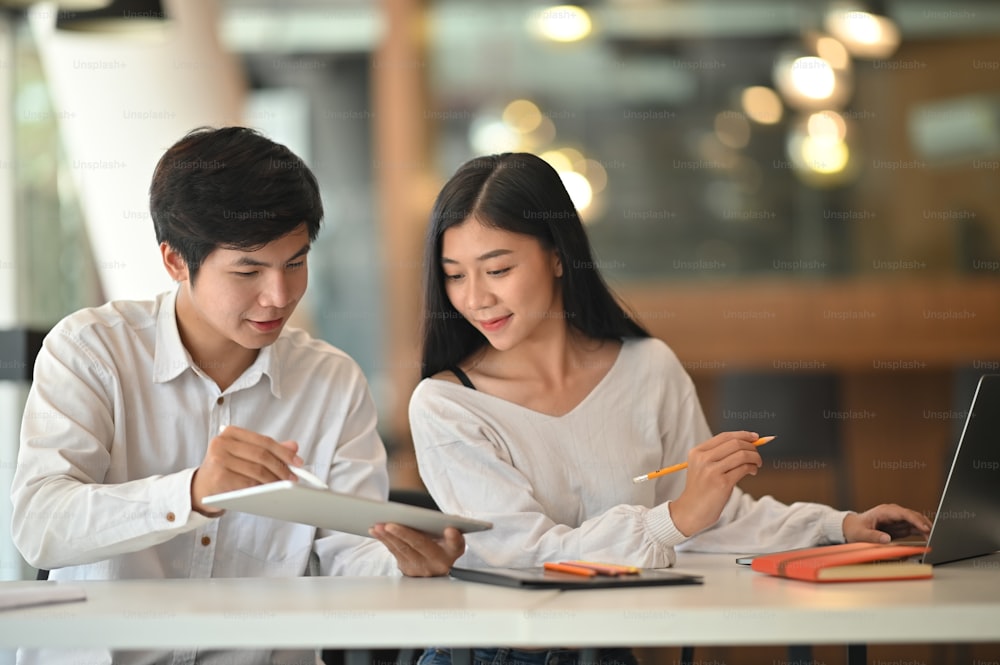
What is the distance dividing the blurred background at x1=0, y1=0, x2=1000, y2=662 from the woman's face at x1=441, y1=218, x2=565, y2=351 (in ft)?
8.82

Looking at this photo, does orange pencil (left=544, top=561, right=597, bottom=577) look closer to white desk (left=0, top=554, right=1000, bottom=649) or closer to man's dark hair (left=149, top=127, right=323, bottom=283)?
white desk (left=0, top=554, right=1000, bottom=649)

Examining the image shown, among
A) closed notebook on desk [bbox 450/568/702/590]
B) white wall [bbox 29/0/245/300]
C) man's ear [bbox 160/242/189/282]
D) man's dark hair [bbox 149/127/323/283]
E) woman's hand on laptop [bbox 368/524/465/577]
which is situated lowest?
closed notebook on desk [bbox 450/568/702/590]

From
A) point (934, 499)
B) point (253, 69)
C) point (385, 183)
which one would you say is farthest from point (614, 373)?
point (253, 69)

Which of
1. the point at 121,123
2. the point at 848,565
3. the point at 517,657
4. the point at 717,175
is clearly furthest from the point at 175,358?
the point at 717,175

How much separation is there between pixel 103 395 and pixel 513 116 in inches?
156

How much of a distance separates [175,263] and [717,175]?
387 centimetres

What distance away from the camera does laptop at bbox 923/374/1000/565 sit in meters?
A: 1.54

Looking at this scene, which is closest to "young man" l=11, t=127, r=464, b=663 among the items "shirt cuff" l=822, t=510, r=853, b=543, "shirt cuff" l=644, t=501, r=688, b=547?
"shirt cuff" l=644, t=501, r=688, b=547

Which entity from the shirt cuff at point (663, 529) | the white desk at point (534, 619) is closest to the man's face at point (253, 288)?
the white desk at point (534, 619)

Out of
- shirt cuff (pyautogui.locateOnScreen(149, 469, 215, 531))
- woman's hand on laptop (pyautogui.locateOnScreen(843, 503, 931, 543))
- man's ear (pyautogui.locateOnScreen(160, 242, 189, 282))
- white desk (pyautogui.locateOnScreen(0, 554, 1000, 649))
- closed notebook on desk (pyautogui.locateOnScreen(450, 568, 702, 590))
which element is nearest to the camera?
white desk (pyautogui.locateOnScreen(0, 554, 1000, 649))

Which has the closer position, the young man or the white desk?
the white desk

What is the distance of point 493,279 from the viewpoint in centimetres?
193

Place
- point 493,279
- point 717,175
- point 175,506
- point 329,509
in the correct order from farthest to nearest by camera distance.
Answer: point 717,175 < point 493,279 < point 175,506 < point 329,509

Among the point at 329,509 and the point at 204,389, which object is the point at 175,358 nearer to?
the point at 204,389
